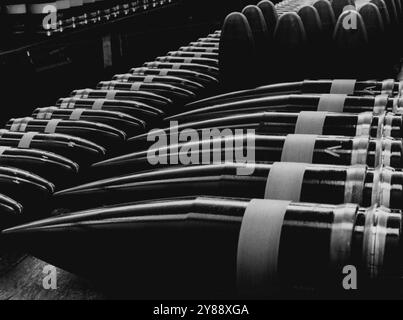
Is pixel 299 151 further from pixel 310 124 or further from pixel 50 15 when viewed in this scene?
pixel 50 15

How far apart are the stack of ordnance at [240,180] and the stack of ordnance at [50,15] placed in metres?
0.61

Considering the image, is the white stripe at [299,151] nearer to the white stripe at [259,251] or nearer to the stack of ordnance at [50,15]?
the white stripe at [259,251]

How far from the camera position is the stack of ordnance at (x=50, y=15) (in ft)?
6.44

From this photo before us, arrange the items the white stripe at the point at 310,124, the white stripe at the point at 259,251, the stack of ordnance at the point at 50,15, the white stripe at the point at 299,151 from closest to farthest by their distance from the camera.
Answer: the white stripe at the point at 259,251
the white stripe at the point at 299,151
the white stripe at the point at 310,124
the stack of ordnance at the point at 50,15

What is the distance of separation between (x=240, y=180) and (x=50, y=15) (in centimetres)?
151

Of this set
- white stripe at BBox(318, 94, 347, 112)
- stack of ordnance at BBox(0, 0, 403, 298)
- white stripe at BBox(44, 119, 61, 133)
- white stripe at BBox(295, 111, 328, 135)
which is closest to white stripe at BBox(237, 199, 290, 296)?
stack of ordnance at BBox(0, 0, 403, 298)

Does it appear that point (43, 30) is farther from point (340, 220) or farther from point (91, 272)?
point (340, 220)

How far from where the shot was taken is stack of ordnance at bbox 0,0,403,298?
1.75 feet

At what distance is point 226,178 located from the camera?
73cm

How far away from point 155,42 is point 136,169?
108 inches

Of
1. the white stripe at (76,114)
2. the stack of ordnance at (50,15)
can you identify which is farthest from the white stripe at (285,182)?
the stack of ordnance at (50,15)

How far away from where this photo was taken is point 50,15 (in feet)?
6.63

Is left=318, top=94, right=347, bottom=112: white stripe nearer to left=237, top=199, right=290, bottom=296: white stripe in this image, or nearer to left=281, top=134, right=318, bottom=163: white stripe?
left=281, top=134, right=318, bottom=163: white stripe
